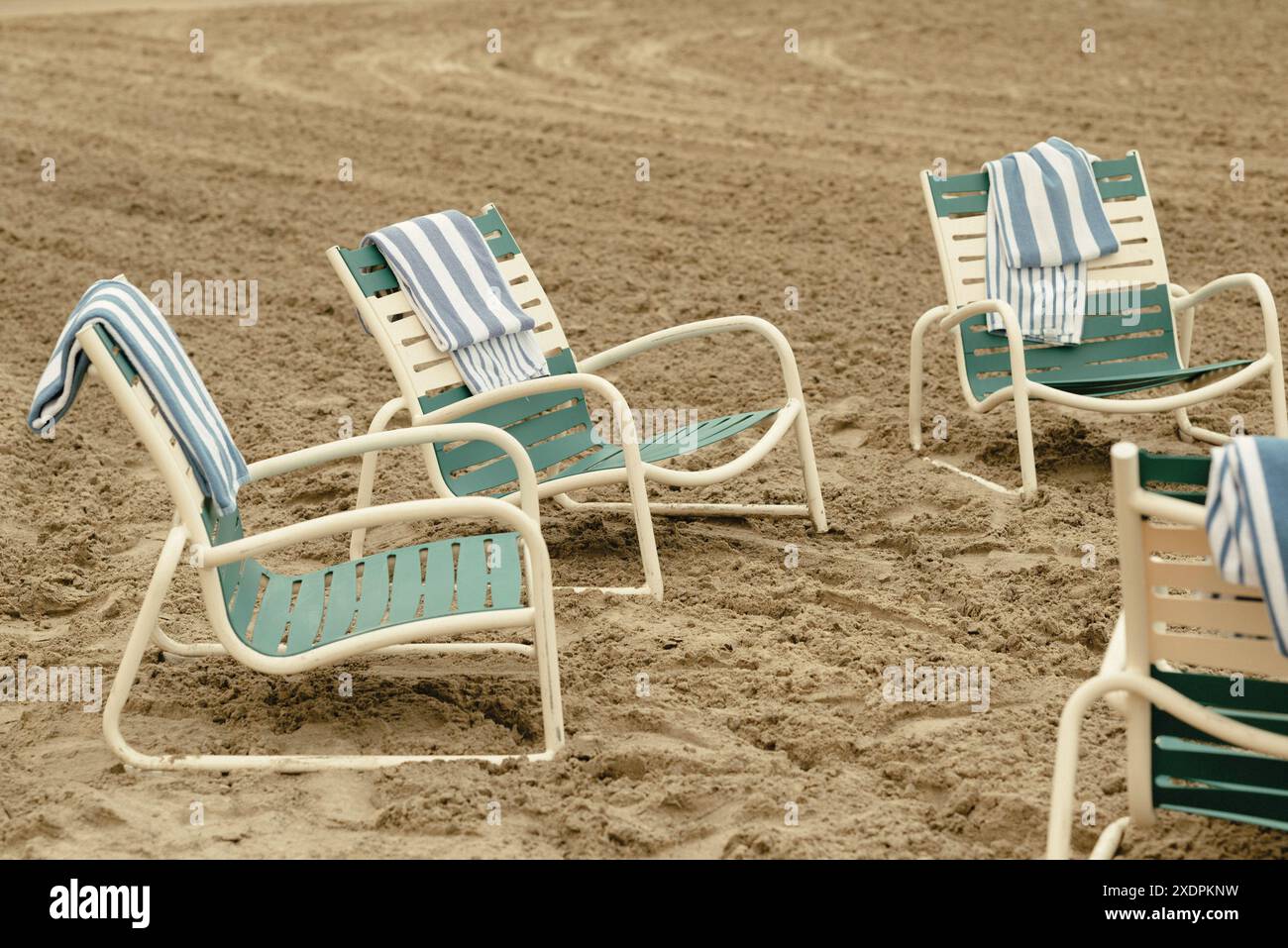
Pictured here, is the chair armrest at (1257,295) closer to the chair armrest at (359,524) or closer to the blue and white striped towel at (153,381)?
the chair armrest at (359,524)

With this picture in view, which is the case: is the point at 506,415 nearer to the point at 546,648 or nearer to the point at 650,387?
the point at 650,387

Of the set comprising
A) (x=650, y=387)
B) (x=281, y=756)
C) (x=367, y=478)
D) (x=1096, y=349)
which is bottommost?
(x=281, y=756)

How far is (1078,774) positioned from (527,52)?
1007 cm

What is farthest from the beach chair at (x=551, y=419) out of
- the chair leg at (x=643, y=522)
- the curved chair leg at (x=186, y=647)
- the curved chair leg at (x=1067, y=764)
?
the curved chair leg at (x=1067, y=764)

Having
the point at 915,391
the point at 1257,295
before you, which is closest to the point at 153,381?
the point at 915,391

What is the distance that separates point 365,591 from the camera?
142 inches

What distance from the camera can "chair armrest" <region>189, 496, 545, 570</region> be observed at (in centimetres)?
321

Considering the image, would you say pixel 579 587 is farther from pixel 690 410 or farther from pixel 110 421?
pixel 110 421

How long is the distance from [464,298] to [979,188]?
2.05m

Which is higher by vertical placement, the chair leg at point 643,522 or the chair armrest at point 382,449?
the chair armrest at point 382,449

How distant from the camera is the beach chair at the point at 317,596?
10.6 ft

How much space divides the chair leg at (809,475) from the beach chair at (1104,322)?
2.15 ft

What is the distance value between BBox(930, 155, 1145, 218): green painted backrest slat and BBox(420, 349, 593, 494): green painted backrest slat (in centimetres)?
158
